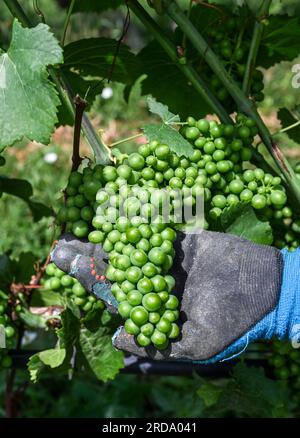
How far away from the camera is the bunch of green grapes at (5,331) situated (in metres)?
1.56

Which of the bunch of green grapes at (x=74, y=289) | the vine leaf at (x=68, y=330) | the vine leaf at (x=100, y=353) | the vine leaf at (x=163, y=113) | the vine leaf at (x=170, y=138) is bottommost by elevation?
the vine leaf at (x=100, y=353)

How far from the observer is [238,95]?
57.3 inches

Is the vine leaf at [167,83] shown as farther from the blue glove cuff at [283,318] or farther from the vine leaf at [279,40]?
the blue glove cuff at [283,318]

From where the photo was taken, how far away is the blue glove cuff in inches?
50.8

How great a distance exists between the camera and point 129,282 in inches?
47.8

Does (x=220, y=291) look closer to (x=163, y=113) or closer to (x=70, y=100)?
(x=163, y=113)

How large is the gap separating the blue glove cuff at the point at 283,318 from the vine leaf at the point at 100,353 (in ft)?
1.15

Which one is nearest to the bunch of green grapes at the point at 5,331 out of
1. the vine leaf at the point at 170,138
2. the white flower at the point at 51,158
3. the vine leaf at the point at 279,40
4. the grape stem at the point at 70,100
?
the grape stem at the point at 70,100

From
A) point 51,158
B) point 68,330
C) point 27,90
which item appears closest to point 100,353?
point 68,330

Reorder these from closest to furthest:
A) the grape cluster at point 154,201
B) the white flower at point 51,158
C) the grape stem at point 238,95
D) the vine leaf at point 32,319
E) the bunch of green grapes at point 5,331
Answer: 1. the grape cluster at point 154,201
2. the grape stem at point 238,95
3. the bunch of green grapes at point 5,331
4. the vine leaf at point 32,319
5. the white flower at point 51,158

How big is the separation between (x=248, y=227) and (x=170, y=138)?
28 centimetres

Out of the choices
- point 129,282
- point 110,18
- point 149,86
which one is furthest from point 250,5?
point 110,18

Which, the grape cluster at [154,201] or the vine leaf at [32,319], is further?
the vine leaf at [32,319]

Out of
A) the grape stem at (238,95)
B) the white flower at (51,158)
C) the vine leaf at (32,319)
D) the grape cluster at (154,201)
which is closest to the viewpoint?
the grape cluster at (154,201)
